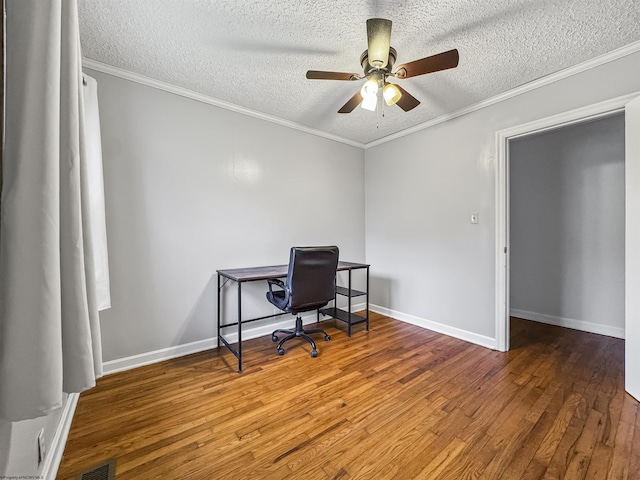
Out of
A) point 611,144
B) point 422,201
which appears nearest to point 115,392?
point 422,201

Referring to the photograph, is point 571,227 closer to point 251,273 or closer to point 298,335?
point 298,335

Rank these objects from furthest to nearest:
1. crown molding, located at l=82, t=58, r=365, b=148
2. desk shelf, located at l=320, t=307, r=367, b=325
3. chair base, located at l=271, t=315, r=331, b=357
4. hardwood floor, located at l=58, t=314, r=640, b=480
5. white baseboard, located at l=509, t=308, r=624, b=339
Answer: desk shelf, located at l=320, t=307, r=367, b=325, white baseboard, located at l=509, t=308, r=624, b=339, chair base, located at l=271, t=315, r=331, b=357, crown molding, located at l=82, t=58, r=365, b=148, hardwood floor, located at l=58, t=314, r=640, b=480

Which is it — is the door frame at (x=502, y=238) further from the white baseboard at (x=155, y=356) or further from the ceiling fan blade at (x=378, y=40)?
the white baseboard at (x=155, y=356)

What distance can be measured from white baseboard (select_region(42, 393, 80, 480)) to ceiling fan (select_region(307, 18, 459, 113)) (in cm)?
243

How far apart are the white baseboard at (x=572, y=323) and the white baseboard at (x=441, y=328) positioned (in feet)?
4.73

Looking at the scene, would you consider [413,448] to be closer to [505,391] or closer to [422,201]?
[505,391]

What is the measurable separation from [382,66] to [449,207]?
1.88 m

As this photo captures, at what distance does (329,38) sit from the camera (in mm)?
1888

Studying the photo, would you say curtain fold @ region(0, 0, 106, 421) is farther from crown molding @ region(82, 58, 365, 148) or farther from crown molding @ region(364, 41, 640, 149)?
crown molding @ region(364, 41, 640, 149)

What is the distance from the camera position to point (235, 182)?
2885 mm

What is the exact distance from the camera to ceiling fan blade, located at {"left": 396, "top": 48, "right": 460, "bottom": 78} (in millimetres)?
1583

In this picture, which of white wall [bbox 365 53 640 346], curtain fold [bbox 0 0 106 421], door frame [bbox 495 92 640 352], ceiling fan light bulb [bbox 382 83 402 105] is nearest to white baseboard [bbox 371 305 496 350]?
white wall [bbox 365 53 640 346]

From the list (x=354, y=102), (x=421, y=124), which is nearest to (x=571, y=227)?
(x=421, y=124)

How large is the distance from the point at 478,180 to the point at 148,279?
3.31m
